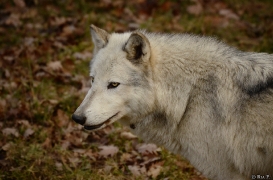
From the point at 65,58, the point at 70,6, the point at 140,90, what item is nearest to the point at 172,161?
the point at 140,90

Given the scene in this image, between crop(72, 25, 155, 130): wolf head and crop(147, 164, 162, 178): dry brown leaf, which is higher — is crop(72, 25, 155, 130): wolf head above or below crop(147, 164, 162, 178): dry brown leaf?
above

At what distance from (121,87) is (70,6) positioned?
19.3ft

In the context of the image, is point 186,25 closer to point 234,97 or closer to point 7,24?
point 7,24

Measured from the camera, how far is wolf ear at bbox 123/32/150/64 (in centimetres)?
405

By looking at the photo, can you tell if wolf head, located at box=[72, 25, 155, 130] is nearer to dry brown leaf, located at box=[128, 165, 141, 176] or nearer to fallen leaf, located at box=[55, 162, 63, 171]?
dry brown leaf, located at box=[128, 165, 141, 176]

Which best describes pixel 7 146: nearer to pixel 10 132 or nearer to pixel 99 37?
pixel 10 132

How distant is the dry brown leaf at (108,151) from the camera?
5594mm

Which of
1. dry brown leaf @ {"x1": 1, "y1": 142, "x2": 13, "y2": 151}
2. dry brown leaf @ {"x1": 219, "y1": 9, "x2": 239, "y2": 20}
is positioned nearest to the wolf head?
dry brown leaf @ {"x1": 1, "y1": 142, "x2": 13, "y2": 151}

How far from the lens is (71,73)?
292 inches

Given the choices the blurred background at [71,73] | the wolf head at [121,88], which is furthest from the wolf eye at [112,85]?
the blurred background at [71,73]

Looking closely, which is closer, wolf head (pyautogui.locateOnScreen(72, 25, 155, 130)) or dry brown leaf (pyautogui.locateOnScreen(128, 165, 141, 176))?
wolf head (pyautogui.locateOnScreen(72, 25, 155, 130))

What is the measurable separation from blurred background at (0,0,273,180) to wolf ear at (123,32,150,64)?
66.4 inches

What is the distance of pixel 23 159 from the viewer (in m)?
5.35

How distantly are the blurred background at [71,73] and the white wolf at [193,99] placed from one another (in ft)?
3.73
